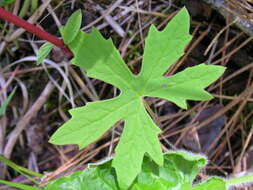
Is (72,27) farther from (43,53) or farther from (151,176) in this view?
(151,176)

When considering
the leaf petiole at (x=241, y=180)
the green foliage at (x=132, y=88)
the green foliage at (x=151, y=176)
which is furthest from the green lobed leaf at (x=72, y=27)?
the leaf petiole at (x=241, y=180)

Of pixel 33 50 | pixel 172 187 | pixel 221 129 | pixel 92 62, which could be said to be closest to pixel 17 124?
pixel 33 50

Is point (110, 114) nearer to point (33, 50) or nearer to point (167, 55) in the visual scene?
point (167, 55)

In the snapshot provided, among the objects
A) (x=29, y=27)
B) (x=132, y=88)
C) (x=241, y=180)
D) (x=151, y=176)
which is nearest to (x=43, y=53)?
→ (x=29, y=27)

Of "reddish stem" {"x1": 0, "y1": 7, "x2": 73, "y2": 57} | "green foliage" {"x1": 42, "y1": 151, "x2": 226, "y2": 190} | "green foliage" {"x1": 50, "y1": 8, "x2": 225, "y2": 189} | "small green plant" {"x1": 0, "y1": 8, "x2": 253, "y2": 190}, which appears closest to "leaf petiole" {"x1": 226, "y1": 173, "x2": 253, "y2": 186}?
"small green plant" {"x1": 0, "y1": 8, "x2": 253, "y2": 190}

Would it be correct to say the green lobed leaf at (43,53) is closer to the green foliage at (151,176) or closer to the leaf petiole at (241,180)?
the green foliage at (151,176)

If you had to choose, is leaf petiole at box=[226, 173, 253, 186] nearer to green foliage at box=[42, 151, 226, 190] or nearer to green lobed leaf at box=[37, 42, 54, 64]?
green foliage at box=[42, 151, 226, 190]

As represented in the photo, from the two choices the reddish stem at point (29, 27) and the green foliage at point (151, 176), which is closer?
the reddish stem at point (29, 27)
